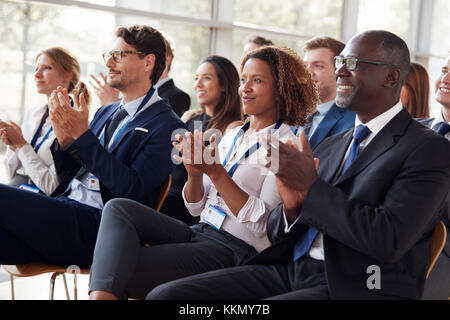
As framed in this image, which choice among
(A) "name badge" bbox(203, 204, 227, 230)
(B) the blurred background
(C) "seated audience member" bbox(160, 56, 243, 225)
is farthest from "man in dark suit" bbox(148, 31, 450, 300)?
(B) the blurred background

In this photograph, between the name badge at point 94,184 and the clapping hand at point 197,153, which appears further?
the name badge at point 94,184

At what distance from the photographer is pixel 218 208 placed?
83.4 inches

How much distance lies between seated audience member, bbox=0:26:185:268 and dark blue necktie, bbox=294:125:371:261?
0.86 meters

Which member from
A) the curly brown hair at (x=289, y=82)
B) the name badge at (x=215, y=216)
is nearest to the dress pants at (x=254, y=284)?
the name badge at (x=215, y=216)

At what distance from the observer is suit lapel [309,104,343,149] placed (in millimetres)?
2938

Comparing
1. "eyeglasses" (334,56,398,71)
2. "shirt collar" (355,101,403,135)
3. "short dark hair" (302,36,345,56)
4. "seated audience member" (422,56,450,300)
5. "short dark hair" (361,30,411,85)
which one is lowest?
"seated audience member" (422,56,450,300)

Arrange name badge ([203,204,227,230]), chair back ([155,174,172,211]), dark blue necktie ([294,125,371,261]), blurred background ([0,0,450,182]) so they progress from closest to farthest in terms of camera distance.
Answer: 1. dark blue necktie ([294,125,371,261])
2. name badge ([203,204,227,230])
3. chair back ([155,174,172,211])
4. blurred background ([0,0,450,182])

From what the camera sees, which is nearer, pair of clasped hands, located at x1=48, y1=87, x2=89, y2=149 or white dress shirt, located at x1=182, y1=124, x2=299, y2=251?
white dress shirt, located at x1=182, y1=124, x2=299, y2=251

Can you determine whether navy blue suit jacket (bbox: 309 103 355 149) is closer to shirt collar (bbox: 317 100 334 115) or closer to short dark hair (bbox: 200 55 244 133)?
shirt collar (bbox: 317 100 334 115)

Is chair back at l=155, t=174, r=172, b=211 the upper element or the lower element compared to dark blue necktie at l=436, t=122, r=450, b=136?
lower

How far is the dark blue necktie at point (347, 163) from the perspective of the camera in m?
1.73

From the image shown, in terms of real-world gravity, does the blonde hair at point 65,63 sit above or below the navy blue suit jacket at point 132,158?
above

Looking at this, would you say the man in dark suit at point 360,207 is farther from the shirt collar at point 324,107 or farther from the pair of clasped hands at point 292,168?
the shirt collar at point 324,107

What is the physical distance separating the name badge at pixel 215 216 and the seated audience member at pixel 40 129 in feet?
3.46
